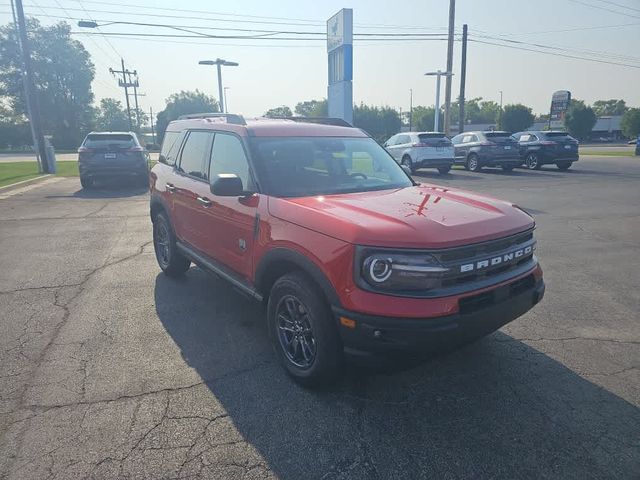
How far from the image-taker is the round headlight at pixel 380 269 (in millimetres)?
2623

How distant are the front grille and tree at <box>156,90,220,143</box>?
72.7 m

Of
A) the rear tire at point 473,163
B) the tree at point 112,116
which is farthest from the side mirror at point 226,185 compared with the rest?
the tree at point 112,116

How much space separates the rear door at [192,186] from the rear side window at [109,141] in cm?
999

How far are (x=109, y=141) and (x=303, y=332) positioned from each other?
13.2 meters

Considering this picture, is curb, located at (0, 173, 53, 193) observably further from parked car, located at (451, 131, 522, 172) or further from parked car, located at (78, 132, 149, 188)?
parked car, located at (451, 131, 522, 172)

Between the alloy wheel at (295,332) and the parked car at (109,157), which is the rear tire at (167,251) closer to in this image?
the alloy wheel at (295,332)

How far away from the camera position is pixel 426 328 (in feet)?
8.36

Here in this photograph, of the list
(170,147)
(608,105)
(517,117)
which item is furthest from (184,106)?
(608,105)

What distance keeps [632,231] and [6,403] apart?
9.69 m

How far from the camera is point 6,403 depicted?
3.04m

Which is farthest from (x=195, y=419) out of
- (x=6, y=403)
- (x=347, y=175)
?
(x=347, y=175)

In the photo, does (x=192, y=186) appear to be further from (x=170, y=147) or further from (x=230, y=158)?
(x=170, y=147)

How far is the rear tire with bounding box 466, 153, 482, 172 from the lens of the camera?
19.5 metres

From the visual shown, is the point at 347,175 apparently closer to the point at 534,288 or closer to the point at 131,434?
the point at 534,288
